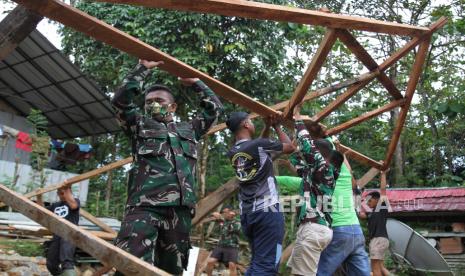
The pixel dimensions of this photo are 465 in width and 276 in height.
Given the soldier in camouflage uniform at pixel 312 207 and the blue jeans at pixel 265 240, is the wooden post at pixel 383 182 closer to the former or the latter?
the soldier in camouflage uniform at pixel 312 207

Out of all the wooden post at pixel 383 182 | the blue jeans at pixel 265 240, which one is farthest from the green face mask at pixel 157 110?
the wooden post at pixel 383 182

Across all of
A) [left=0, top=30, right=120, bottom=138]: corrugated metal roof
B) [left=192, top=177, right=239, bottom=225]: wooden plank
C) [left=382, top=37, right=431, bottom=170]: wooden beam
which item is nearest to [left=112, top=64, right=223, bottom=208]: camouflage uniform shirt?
[left=192, top=177, right=239, bottom=225]: wooden plank

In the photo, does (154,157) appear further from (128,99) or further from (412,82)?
(412,82)

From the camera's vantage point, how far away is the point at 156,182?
2707 millimetres

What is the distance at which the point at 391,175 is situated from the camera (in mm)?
14719

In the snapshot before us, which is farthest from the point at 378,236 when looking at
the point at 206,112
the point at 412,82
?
the point at 206,112

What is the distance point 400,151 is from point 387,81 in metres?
10.9

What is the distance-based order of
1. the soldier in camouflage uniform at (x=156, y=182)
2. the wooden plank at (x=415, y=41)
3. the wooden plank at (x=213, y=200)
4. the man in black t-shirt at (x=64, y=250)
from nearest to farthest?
the soldier in camouflage uniform at (x=156, y=182) → the wooden plank at (x=415, y=41) → the wooden plank at (x=213, y=200) → the man in black t-shirt at (x=64, y=250)

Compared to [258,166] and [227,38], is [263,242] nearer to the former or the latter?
[258,166]

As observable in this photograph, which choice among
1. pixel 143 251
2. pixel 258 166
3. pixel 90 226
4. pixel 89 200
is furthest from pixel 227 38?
pixel 143 251

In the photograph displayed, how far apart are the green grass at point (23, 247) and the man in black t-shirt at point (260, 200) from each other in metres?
4.82

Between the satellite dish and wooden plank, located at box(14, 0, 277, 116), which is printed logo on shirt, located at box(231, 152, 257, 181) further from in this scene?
the satellite dish

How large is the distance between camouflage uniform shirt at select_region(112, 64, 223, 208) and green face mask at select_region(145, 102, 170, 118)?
56mm

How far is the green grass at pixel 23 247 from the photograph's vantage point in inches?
282
